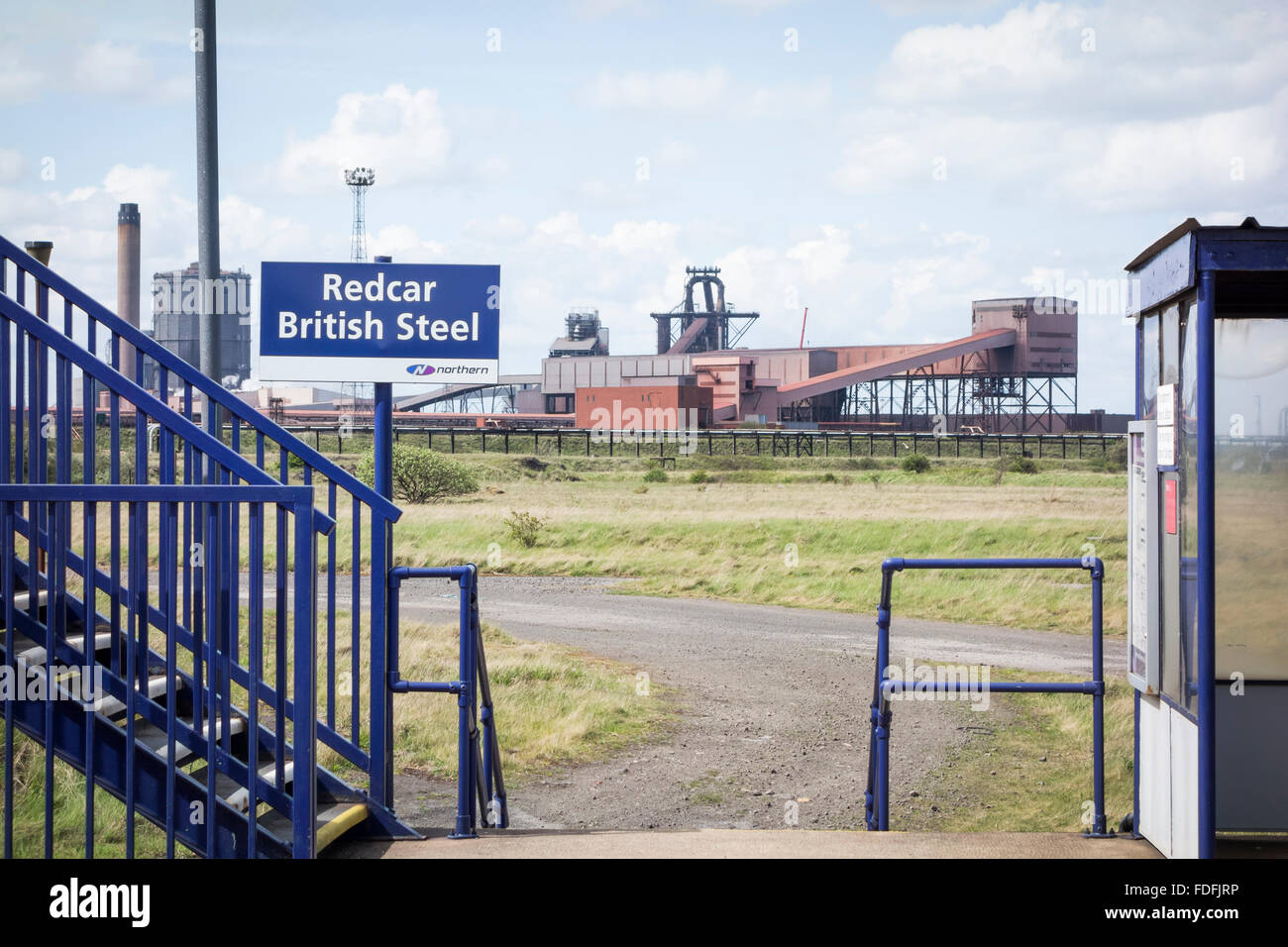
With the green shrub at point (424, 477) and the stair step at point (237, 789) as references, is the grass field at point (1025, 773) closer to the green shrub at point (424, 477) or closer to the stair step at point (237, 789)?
the stair step at point (237, 789)

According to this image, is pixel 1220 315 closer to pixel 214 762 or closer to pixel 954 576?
pixel 214 762

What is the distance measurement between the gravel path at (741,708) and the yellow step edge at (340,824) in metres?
1.73

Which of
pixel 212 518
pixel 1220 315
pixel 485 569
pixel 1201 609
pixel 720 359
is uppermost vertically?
pixel 720 359

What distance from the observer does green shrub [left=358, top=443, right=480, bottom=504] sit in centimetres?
3462

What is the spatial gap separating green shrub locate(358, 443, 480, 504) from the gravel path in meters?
15.2

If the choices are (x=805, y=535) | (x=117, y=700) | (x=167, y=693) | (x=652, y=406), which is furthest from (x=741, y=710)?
(x=652, y=406)

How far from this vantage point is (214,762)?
4664mm

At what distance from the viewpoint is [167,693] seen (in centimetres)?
475

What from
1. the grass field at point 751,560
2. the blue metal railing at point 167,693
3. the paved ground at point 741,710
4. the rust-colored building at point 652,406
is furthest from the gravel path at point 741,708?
the rust-colored building at point 652,406

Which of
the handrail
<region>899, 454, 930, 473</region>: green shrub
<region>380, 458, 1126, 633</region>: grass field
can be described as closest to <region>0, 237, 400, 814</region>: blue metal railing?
the handrail
